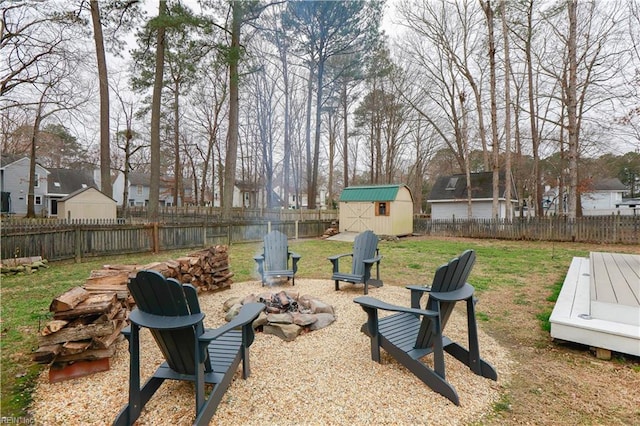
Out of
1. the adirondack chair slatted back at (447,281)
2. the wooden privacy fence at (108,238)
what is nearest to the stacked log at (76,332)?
the adirondack chair slatted back at (447,281)

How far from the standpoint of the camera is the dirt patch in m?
1.91

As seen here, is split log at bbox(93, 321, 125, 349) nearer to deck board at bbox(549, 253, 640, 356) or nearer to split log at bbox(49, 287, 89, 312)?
split log at bbox(49, 287, 89, 312)

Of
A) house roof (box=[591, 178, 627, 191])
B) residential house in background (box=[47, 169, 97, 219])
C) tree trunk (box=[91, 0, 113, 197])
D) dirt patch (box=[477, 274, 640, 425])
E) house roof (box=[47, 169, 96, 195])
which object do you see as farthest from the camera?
house roof (box=[591, 178, 627, 191])

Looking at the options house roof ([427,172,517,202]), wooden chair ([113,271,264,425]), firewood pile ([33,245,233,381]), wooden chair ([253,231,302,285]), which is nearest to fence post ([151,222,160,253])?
wooden chair ([253,231,302,285])

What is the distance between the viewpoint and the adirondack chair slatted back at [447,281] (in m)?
2.06

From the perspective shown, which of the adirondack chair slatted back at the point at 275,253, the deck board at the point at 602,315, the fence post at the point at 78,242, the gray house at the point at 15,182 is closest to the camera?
the deck board at the point at 602,315

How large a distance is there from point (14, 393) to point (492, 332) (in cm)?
421

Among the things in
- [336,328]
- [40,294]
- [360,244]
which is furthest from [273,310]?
[40,294]

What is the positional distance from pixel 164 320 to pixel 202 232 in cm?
911

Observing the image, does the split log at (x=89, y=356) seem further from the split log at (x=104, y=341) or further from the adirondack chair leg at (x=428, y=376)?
the adirondack chair leg at (x=428, y=376)

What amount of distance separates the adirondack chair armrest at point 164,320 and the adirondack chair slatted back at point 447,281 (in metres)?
1.51

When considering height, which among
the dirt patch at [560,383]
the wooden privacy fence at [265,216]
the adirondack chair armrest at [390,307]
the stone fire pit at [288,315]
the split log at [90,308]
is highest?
the wooden privacy fence at [265,216]

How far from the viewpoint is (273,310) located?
3.47 m

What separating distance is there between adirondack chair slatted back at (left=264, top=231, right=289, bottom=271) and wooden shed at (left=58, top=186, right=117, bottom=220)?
556 inches
